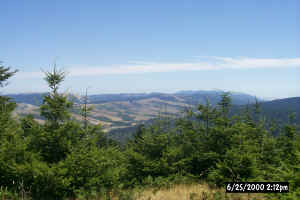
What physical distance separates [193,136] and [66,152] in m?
7.83

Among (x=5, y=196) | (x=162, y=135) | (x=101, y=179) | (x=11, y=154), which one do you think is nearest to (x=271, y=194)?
(x=101, y=179)

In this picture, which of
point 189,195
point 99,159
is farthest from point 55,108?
point 189,195
